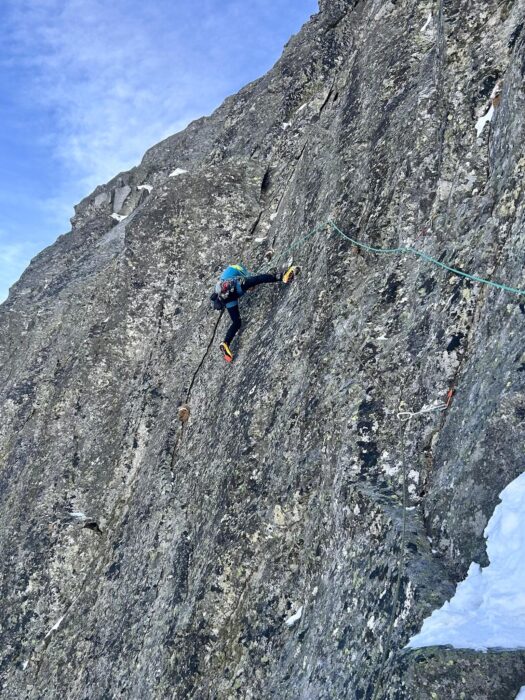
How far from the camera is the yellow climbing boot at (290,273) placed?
14098 millimetres

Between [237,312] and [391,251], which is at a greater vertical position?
[391,251]

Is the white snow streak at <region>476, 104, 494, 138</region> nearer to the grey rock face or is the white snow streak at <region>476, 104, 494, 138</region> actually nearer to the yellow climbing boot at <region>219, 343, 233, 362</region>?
the grey rock face

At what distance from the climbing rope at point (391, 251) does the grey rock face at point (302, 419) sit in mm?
164

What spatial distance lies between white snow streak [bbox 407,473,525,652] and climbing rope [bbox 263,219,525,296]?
2851 mm

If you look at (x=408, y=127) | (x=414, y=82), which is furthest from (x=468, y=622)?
(x=414, y=82)

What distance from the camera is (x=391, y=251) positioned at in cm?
1100

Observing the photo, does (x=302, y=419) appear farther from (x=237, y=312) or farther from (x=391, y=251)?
(x=237, y=312)

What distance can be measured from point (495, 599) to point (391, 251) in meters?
6.91

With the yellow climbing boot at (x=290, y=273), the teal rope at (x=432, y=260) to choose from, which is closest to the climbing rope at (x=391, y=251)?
the teal rope at (x=432, y=260)

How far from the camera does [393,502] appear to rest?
8109 mm

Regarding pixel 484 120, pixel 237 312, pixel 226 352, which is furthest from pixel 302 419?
pixel 484 120

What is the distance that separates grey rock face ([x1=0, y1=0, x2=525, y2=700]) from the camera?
742 cm

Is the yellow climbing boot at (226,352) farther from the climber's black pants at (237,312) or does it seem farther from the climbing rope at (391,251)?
the climbing rope at (391,251)

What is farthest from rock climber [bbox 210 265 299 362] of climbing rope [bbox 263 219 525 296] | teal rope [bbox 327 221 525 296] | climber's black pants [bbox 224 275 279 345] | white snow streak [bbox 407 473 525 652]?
white snow streak [bbox 407 473 525 652]
